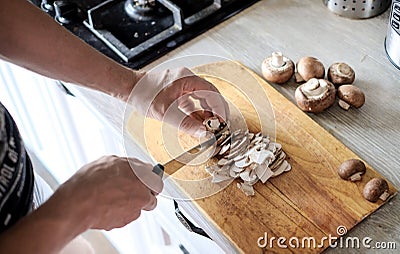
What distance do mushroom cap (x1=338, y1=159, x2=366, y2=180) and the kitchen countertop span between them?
34 millimetres

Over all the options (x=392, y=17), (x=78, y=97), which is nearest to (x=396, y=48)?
(x=392, y=17)

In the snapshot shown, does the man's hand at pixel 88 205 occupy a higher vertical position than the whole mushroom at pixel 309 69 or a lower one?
higher

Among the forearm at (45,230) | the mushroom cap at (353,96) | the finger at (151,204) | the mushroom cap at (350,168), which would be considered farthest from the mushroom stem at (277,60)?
the forearm at (45,230)

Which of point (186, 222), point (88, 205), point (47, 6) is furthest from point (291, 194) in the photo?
point (47, 6)

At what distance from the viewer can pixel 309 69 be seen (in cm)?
98

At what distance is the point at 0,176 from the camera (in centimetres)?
68

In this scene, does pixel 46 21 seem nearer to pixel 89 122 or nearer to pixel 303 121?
pixel 89 122

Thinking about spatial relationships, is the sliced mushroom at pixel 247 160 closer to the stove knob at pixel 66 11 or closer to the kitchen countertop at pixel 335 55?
the kitchen countertop at pixel 335 55

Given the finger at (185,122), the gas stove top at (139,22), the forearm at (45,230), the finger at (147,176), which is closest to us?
the forearm at (45,230)

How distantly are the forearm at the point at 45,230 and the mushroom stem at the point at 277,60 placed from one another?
0.43 meters

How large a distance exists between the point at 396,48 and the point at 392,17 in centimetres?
5

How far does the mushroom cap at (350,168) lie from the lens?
0.85 meters

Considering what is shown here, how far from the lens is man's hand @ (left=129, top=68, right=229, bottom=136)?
36.6 inches

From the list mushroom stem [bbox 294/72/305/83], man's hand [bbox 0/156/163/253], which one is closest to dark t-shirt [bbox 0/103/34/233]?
man's hand [bbox 0/156/163/253]
